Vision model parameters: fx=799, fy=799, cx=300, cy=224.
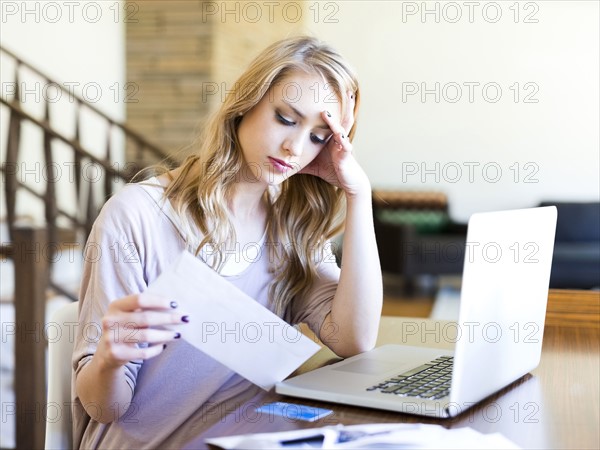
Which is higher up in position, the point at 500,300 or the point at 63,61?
the point at 63,61

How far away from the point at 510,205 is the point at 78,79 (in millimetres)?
2930

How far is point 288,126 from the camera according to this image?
1.21 metres

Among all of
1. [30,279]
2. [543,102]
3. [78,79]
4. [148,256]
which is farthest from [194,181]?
[78,79]

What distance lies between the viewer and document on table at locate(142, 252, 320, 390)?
838mm

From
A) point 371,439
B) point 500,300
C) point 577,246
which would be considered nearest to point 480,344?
point 500,300

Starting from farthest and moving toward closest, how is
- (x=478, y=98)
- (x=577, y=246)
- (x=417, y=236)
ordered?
(x=417, y=236)
(x=478, y=98)
(x=577, y=246)

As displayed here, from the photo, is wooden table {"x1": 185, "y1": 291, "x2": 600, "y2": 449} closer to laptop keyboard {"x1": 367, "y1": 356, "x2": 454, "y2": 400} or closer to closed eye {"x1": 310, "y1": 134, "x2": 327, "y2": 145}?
laptop keyboard {"x1": 367, "y1": 356, "x2": 454, "y2": 400}

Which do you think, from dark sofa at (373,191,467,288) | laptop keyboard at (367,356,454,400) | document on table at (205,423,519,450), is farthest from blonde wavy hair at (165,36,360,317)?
dark sofa at (373,191,467,288)

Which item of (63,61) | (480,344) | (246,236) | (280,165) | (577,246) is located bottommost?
(577,246)

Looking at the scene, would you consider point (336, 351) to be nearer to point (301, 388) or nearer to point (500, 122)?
point (301, 388)

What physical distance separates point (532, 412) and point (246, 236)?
533 mm

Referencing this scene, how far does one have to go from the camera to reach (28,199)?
534cm

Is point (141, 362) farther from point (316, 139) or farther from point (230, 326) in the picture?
point (316, 139)

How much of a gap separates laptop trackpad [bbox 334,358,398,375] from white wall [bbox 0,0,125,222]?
14.2 ft
